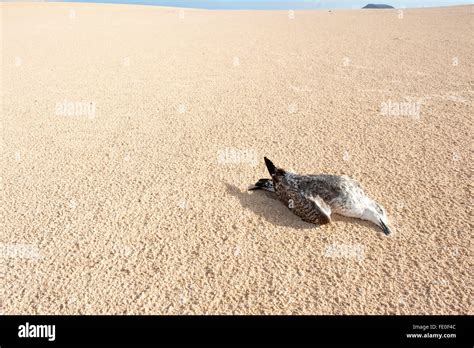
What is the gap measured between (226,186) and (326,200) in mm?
1436

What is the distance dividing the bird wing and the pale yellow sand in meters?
0.13

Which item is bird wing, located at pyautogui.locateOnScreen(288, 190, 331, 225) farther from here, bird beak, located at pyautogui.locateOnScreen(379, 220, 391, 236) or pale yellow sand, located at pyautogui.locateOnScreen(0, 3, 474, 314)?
bird beak, located at pyautogui.locateOnScreen(379, 220, 391, 236)

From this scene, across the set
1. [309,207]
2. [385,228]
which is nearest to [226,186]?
[309,207]

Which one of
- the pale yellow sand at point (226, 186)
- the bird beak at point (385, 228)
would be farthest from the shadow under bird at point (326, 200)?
the pale yellow sand at point (226, 186)

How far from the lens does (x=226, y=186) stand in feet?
16.4

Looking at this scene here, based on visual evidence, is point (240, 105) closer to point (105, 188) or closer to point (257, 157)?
point (257, 157)

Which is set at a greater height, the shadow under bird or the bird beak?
the shadow under bird

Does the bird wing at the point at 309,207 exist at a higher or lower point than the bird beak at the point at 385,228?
higher

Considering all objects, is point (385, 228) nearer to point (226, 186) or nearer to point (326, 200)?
point (326, 200)

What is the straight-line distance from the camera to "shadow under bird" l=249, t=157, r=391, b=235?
13.5 ft

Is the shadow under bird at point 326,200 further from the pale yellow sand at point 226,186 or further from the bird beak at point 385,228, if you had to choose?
the pale yellow sand at point 226,186

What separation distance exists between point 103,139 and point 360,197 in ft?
14.7

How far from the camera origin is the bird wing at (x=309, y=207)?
4051 millimetres

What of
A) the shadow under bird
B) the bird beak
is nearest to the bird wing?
the shadow under bird
